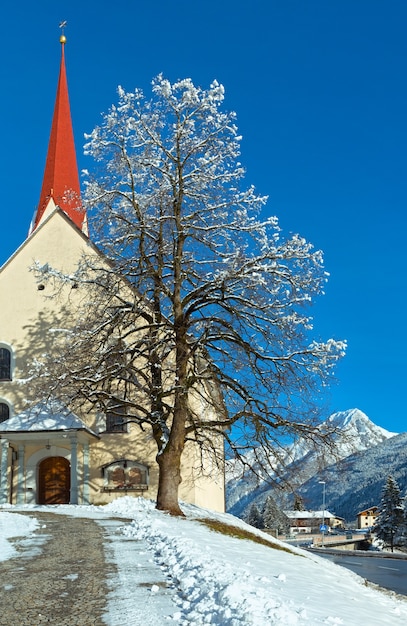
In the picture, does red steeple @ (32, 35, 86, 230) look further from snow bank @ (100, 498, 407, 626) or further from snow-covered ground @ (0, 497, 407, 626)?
snow bank @ (100, 498, 407, 626)

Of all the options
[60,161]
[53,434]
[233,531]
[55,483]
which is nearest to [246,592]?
[233,531]

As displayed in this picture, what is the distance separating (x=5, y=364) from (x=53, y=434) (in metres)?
4.74

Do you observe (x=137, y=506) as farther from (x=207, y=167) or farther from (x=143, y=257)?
(x=207, y=167)

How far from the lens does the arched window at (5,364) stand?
29.1 meters

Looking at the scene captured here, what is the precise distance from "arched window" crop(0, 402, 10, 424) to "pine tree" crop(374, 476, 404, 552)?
6408 cm

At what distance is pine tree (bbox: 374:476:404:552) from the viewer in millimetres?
82312

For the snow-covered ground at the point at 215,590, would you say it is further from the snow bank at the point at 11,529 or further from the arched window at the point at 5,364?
the arched window at the point at 5,364

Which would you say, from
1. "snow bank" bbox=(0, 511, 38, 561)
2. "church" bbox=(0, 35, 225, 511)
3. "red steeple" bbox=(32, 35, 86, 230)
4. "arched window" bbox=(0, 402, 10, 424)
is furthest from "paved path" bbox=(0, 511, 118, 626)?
"red steeple" bbox=(32, 35, 86, 230)

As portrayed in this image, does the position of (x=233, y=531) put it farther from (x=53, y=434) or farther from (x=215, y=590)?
(x=53, y=434)

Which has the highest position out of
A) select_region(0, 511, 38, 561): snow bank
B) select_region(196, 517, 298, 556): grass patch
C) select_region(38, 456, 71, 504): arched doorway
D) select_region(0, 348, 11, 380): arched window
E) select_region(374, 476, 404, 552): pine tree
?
select_region(0, 348, 11, 380): arched window

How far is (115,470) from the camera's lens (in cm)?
2752

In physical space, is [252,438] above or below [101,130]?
below

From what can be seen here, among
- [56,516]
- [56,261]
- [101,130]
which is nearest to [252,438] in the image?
[56,516]

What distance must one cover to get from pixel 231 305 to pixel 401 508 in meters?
71.3
